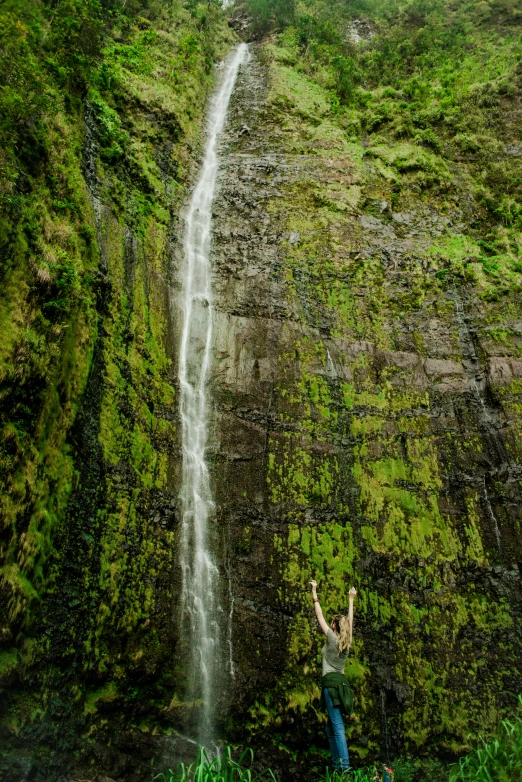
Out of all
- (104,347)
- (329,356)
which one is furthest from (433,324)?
(104,347)

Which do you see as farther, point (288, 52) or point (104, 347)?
point (288, 52)

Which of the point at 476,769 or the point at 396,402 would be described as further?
the point at 396,402

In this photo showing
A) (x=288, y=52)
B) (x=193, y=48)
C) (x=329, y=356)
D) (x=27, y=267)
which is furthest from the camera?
(x=288, y=52)

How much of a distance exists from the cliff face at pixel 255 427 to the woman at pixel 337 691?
139 inches

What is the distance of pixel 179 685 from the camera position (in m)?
7.36

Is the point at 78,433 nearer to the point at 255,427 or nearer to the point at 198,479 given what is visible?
the point at 198,479

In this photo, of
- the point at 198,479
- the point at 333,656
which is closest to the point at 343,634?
the point at 333,656

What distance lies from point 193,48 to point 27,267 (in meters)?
16.0

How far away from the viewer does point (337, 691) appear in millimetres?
4438

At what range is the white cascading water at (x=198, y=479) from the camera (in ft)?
25.1

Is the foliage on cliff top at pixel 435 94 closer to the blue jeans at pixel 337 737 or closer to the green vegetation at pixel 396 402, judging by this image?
the green vegetation at pixel 396 402

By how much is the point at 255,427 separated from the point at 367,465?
8.00 ft

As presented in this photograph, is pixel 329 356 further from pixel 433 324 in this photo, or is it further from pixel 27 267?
pixel 27 267

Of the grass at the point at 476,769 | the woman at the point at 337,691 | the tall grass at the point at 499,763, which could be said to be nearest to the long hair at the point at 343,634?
the woman at the point at 337,691
